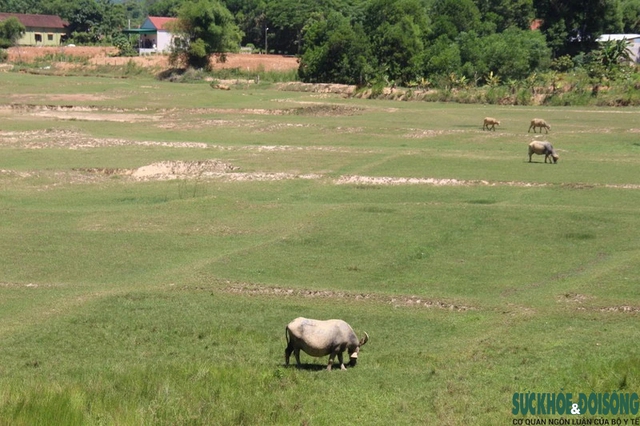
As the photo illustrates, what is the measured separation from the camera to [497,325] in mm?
17750

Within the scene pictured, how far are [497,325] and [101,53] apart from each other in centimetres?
9692

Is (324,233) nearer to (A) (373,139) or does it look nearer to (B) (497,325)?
(B) (497,325)

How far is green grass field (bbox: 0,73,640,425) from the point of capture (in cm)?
1307

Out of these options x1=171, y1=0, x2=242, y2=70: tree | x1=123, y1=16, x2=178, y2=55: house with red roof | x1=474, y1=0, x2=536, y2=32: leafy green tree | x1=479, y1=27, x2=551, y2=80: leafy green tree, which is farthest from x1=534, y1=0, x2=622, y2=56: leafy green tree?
x1=123, y1=16, x2=178, y2=55: house with red roof

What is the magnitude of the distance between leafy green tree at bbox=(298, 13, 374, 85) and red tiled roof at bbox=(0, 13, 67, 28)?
6333cm

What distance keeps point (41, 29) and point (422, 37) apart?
7117 cm

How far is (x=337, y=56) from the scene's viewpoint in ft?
275

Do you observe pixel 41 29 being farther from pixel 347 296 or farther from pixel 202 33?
pixel 347 296

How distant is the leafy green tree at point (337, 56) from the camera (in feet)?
269

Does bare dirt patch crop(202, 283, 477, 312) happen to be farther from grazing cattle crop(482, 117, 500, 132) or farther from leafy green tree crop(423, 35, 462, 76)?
leafy green tree crop(423, 35, 462, 76)

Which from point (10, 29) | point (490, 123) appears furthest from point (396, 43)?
point (10, 29)

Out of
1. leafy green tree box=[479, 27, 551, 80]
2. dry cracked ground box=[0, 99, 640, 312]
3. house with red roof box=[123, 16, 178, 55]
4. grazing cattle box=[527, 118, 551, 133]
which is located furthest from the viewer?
house with red roof box=[123, 16, 178, 55]

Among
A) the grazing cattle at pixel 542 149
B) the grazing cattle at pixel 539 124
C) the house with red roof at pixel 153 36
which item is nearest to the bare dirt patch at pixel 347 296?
the grazing cattle at pixel 542 149

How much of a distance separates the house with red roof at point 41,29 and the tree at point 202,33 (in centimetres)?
4698
